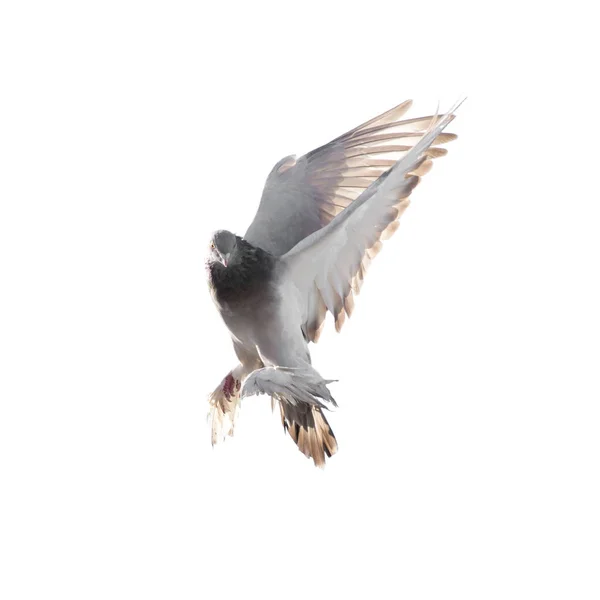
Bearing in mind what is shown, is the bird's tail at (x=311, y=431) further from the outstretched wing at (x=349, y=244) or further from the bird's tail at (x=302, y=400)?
the outstretched wing at (x=349, y=244)

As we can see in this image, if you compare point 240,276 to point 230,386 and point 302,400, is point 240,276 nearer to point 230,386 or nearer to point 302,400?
point 302,400

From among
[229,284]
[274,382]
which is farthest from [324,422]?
[229,284]

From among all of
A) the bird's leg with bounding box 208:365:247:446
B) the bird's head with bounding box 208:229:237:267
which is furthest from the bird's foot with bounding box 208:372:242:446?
the bird's head with bounding box 208:229:237:267

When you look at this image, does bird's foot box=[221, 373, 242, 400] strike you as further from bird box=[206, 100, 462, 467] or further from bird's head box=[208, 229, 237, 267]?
bird's head box=[208, 229, 237, 267]

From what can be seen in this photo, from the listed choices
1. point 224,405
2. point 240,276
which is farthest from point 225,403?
point 240,276

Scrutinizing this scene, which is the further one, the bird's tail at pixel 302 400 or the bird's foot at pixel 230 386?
the bird's foot at pixel 230 386

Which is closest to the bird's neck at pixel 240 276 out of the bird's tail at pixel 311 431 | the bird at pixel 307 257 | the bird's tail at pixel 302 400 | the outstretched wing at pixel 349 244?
the bird at pixel 307 257

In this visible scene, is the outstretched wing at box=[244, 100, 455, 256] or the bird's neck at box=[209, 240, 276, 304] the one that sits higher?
the outstretched wing at box=[244, 100, 455, 256]

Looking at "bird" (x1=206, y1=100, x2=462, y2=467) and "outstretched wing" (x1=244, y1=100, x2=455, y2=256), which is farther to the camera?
"outstretched wing" (x1=244, y1=100, x2=455, y2=256)

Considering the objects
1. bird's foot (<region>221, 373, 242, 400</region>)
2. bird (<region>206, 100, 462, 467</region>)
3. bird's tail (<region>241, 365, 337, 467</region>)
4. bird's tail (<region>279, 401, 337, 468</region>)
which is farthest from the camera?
bird's foot (<region>221, 373, 242, 400</region>)
